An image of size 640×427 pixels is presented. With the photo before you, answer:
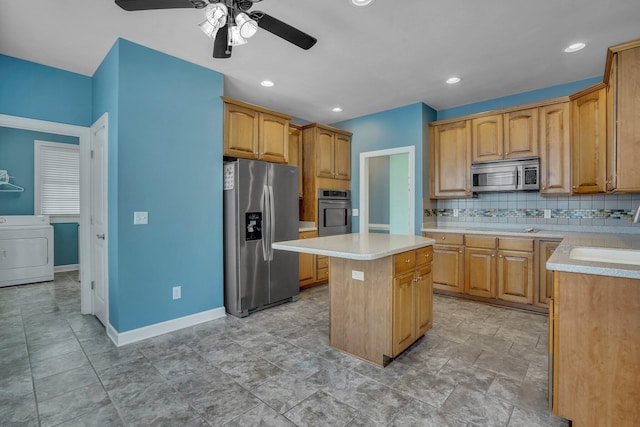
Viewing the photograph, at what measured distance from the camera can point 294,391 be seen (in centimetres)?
200

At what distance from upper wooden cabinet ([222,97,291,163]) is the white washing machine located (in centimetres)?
392

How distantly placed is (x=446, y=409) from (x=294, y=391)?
3.04 feet

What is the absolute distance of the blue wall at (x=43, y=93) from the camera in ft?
9.49

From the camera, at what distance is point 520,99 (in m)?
3.97

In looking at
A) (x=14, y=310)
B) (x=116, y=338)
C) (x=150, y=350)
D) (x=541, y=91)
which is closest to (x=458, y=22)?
(x=541, y=91)

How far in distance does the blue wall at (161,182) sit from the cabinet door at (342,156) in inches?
79.6

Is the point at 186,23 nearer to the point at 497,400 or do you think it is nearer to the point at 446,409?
the point at 446,409

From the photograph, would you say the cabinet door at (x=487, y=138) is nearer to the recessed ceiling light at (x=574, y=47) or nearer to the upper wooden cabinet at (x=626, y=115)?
the recessed ceiling light at (x=574, y=47)

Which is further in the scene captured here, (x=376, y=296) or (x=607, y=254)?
(x=376, y=296)

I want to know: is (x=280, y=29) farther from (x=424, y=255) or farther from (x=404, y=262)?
(x=424, y=255)

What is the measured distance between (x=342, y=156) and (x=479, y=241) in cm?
237

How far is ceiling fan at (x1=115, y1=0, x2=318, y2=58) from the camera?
67.6 inches

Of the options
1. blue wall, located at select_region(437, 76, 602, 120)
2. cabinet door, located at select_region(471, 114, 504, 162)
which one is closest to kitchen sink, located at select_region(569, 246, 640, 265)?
cabinet door, located at select_region(471, 114, 504, 162)

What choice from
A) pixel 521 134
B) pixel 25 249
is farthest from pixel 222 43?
pixel 25 249
